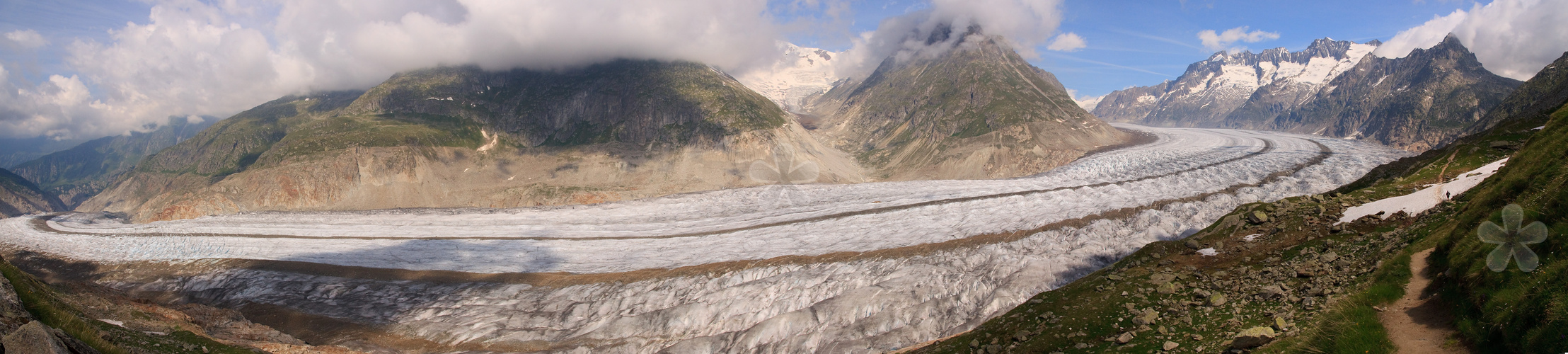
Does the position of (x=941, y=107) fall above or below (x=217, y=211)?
above

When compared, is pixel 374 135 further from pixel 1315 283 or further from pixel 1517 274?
pixel 1517 274

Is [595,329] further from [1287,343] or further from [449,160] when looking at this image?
[449,160]

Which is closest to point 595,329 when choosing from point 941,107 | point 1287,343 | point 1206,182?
point 1287,343

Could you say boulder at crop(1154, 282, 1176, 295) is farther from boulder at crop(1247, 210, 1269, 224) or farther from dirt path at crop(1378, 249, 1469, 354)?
boulder at crop(1247, 210, 1269, 224)

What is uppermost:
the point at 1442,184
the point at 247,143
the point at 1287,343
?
the point at 247,143

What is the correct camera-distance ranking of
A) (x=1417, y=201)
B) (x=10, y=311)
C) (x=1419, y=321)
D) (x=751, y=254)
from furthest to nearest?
(x=751, y=254)
(x=1417, y=201)
(x=10, y=311)
(x=1419, y=321)
